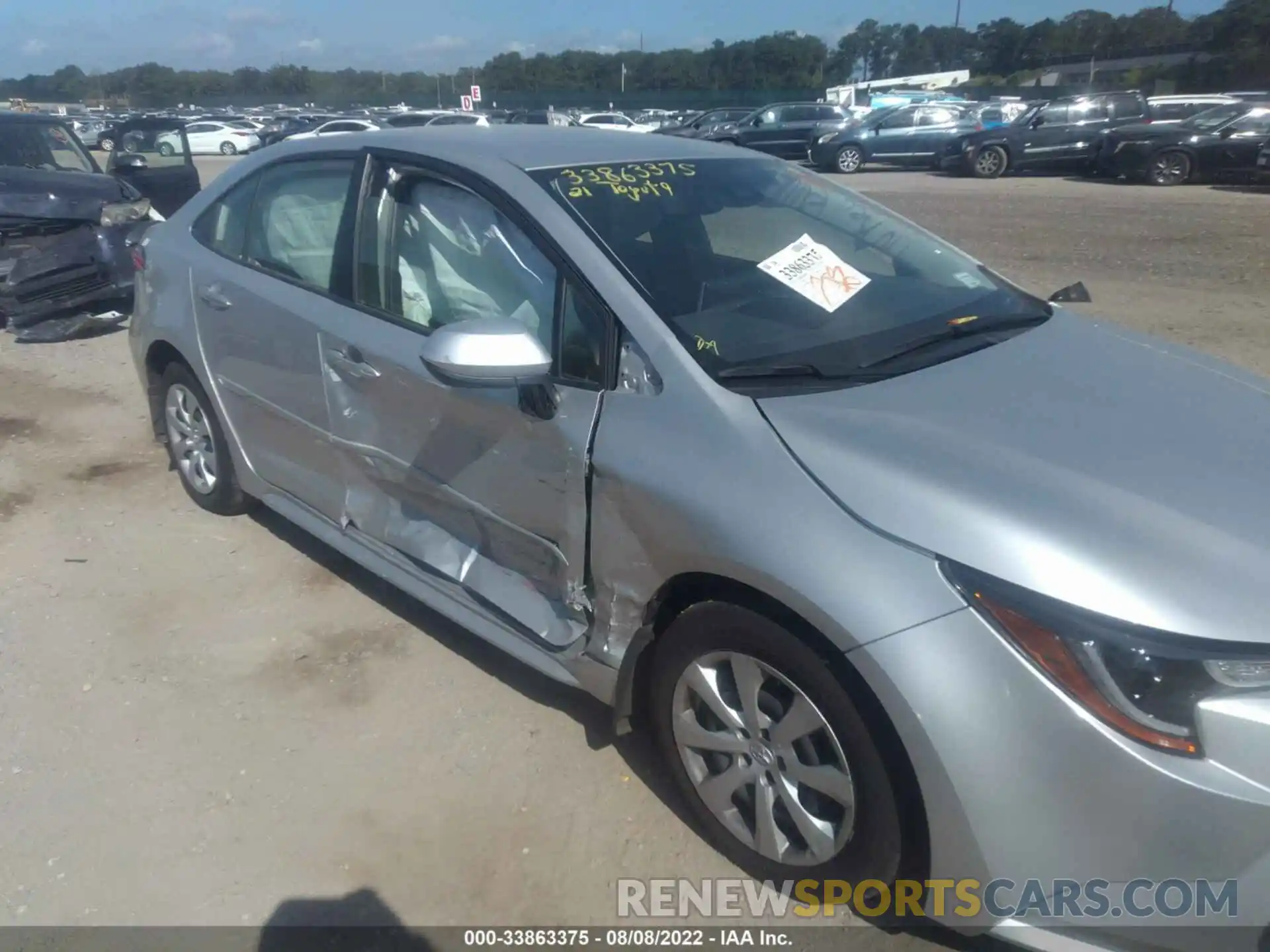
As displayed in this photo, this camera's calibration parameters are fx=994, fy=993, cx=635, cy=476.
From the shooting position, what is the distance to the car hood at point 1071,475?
74.3 inches

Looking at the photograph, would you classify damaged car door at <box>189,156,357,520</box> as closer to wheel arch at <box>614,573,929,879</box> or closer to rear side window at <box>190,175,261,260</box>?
rear side window at <box>190,175,261,260</box>

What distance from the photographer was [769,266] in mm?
2945

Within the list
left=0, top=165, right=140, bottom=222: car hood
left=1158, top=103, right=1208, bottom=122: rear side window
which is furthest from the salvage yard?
left=1158, top=103, right=1208, bottom=122: rear side window

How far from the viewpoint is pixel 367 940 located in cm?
242

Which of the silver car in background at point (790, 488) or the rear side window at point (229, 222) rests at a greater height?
the rear side window at point (229, 222)

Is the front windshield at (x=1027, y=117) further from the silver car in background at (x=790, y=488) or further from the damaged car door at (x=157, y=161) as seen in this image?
the silver car in background at (x=790, y=488)

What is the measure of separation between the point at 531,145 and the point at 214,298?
1579mm

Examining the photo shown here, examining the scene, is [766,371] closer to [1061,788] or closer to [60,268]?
[1061,788]

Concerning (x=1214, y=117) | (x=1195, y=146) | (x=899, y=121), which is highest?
(x=1214, y=117)

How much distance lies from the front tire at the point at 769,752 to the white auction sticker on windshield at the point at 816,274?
103 centimetres

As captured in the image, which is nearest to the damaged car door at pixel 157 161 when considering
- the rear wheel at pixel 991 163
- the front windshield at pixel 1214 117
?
the rear wheel at pixel 991 163

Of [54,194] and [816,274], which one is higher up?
[816,274]

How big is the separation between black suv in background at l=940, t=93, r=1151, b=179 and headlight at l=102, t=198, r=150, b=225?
58.6ft

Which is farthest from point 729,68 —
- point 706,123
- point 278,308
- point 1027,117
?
point 278,308
